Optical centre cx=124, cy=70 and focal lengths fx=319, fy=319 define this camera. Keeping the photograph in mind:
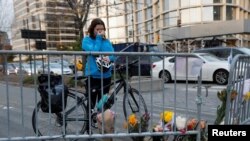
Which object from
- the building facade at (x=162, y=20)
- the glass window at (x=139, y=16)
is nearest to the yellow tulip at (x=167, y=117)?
the building facade at (x=162, y=20)

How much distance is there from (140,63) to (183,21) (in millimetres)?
51718

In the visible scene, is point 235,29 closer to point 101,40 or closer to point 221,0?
point 221,0

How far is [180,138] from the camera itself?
4207 mm

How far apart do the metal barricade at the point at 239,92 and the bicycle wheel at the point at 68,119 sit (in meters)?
1.91

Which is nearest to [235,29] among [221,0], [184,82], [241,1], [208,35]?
[208,35]

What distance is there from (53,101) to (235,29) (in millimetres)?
31808

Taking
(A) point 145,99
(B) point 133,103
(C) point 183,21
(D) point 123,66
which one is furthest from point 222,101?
(C) point 183,21

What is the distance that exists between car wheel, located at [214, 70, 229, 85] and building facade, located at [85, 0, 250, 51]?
27.9 feet

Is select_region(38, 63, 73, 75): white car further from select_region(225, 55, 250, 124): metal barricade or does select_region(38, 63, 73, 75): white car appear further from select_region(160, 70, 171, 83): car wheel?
select_region(225, 55, 250, 124): metal barricade

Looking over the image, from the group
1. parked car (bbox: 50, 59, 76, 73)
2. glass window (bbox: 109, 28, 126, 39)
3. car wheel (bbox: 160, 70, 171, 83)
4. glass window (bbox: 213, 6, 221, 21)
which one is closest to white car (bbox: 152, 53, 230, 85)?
car wheel (bbox: 160, 70, 171, 83)

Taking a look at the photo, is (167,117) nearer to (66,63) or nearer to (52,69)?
(66,63)

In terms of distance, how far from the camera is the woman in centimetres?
412

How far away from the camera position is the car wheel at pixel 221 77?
518 inches

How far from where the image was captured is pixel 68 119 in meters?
4.35
